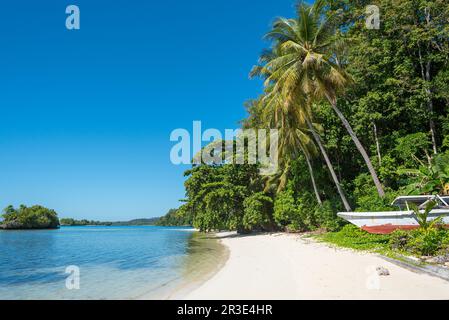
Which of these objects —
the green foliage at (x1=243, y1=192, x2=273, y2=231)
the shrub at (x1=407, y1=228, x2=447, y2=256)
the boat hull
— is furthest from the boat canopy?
the green foliage at (x1=243, y1=192, x2=273, y2=231)

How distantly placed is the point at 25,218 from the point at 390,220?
9904 cm

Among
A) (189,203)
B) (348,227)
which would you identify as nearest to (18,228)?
(189,203)

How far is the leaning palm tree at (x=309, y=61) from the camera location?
49.9 ft

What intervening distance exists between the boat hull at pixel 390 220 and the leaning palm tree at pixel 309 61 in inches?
165

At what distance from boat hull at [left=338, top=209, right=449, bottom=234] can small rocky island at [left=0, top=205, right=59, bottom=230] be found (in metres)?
97.8

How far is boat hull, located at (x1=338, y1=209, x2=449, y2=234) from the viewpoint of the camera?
10156 millimetres

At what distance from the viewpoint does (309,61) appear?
595 inches

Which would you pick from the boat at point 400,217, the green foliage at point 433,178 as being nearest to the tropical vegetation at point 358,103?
the green foliage at point 433,178

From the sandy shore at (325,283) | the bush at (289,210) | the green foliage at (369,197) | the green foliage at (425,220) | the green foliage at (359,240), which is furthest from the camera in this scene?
the bush at (289,210)

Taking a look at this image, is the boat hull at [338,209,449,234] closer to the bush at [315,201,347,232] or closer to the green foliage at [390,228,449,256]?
the green foliage at [390,228,449,256]

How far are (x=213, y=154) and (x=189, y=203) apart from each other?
4876 mm

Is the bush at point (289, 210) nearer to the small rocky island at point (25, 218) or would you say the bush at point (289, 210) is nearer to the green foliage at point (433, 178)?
the green foliage at point (433, 178)
